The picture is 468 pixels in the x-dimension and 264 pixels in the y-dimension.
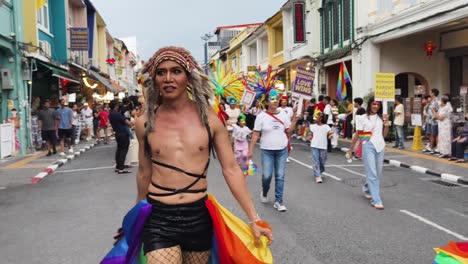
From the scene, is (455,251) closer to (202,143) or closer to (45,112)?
(202,143)

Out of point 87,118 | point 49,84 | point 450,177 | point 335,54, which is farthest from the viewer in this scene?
point 87,118

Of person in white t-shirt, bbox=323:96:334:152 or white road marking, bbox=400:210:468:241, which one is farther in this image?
person in white t-shirt, bbox=323:96:334:152

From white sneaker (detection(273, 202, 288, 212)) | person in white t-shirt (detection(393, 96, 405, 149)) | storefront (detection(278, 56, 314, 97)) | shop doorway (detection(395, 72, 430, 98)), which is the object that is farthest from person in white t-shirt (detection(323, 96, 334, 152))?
white sneaker (detection(273, 202, 288, 212))

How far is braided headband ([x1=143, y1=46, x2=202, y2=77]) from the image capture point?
2.88 meters

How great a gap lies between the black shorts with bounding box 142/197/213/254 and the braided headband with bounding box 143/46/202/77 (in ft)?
2.62

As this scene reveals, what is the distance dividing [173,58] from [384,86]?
12693 mm

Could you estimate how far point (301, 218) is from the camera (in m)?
6.86

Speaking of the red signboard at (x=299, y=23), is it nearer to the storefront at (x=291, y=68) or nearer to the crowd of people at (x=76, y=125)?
the storefront at (x=291, y=68)

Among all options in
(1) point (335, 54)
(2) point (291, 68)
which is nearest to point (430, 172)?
(1) point (335, 54)

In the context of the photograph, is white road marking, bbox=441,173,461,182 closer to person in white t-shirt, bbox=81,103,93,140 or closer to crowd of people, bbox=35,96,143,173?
crowd of people, bbox=35,96,143,173

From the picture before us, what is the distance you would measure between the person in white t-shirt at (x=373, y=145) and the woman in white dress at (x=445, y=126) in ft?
21.0

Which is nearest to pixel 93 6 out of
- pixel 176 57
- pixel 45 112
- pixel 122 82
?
pixel 45 112

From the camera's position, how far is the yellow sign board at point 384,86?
47.3 feet

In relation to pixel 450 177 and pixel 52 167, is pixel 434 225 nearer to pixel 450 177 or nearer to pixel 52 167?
pixel 450 177
